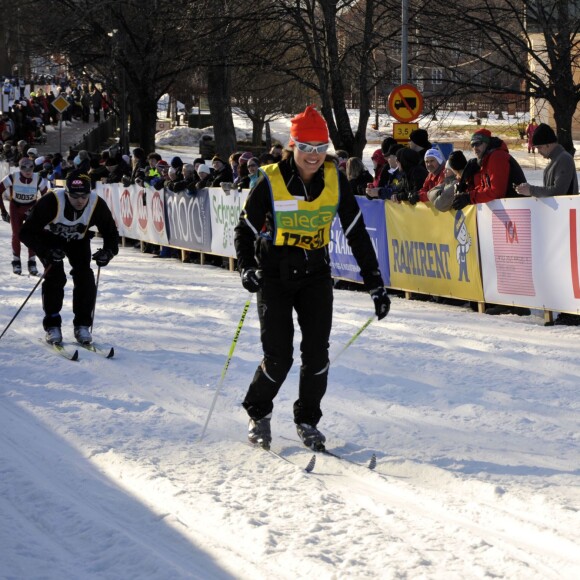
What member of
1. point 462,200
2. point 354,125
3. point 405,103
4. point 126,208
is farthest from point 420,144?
point 354,125

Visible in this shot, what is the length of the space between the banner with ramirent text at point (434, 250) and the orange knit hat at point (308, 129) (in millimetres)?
5187

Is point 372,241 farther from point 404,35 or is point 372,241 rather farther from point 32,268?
point 404,35

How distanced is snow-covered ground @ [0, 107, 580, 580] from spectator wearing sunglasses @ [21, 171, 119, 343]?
43cm

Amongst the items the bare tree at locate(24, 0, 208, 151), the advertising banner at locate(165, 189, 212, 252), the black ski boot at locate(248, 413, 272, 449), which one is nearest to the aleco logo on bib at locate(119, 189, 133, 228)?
the advertising banner at locate(165, 189, 212, 252)

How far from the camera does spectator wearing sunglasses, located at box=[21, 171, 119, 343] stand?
9.34 m

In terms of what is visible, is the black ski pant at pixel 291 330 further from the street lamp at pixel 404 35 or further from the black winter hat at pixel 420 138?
the street lamp at pixel 404 35

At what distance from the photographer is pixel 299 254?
6051 millimetres

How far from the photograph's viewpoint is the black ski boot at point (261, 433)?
631cm

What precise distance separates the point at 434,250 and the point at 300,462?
5951 millimetres

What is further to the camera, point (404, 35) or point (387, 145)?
point (404, 35)

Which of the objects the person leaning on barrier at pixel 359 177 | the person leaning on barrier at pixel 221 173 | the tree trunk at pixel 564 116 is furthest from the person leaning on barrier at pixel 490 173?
the tree trunk at pixel 564 116

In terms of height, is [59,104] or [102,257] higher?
[59,104]

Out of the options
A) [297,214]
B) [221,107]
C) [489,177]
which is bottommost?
[297,214]

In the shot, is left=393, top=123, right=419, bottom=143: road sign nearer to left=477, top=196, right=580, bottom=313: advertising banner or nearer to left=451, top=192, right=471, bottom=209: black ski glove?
left=451, top=192, right=471, bottom=209: black ski glove
